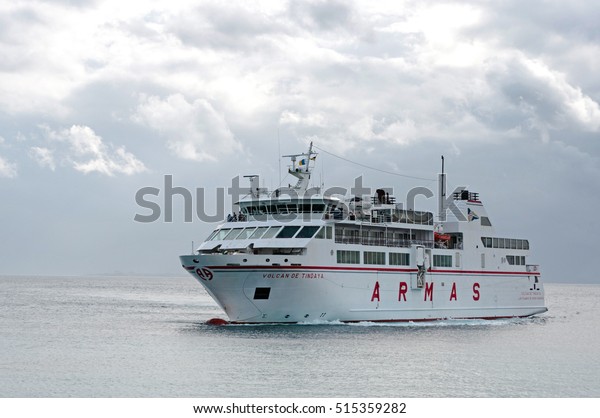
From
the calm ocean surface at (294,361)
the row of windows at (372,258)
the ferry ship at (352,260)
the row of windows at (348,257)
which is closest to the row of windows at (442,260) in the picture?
the ferry ship at (352,260)

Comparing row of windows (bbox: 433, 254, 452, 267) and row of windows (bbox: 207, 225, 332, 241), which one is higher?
row of windows (bbox: 207, 225, 332, 241)

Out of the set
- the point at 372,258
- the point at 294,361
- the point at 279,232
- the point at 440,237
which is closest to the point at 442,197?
the point at 440,237

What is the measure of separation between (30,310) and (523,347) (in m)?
47.4

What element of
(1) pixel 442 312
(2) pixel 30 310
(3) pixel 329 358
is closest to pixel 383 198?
(1) pixel 442 312

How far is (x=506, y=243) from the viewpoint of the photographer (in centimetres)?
6450

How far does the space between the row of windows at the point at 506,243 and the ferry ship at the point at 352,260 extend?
0.33 feet

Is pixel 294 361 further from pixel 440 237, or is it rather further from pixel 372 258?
pixel 440 237

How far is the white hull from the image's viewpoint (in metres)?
46.2

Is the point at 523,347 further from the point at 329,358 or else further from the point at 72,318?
the point at 72,318

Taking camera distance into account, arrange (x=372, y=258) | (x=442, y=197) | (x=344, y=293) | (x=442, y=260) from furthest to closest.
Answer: (x=442, y=197), (x=442, y=260), (x=372, y=258), (x=344, y=293)

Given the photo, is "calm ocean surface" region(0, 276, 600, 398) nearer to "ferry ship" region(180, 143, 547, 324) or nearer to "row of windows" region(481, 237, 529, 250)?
"ferry ship" region(180, 143, 547, 324)

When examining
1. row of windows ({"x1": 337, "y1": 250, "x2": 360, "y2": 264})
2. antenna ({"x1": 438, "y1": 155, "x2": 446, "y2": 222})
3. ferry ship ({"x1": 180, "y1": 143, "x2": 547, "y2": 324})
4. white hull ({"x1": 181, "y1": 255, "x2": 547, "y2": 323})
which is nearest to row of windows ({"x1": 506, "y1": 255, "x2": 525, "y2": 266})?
ferry ship ({"x1": 180, "y1": 143, "x2": 547, "y2": 324})

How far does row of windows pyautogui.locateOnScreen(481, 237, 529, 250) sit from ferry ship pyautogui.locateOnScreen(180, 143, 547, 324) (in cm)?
10

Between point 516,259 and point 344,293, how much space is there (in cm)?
2171
